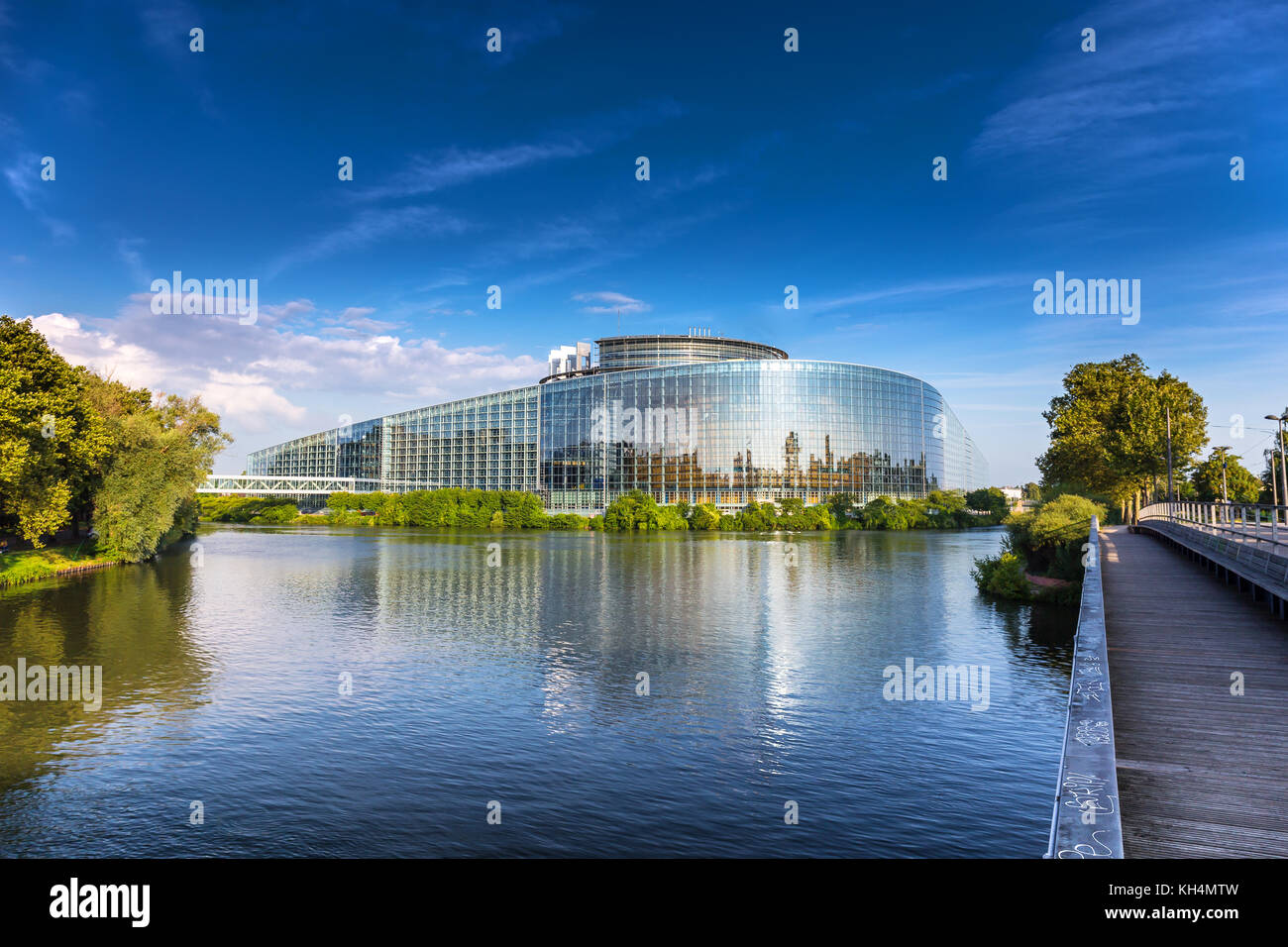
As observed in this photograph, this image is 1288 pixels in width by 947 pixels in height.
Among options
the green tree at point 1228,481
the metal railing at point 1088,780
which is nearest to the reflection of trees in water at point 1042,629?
the metal railing at point 1088,780

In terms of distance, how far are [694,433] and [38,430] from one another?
4781 inches

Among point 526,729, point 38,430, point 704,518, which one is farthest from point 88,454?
point 704,518

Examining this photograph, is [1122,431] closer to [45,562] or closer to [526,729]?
[526,729]

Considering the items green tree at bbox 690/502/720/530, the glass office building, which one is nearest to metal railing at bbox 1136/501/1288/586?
green tree at bbox 690/502/720/530

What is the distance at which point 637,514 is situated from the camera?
140 metres

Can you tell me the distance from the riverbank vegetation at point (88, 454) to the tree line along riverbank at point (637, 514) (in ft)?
211

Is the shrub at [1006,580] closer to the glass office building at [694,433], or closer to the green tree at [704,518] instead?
the green tree at [704,518]

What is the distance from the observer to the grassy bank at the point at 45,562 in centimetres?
5178

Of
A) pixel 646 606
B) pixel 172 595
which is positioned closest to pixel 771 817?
pixel 646 606

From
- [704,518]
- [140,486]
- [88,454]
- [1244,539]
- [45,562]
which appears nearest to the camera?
[1244,539]

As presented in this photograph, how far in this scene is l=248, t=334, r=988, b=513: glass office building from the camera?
157 m

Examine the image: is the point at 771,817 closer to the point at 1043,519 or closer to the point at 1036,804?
the point at 1036,804

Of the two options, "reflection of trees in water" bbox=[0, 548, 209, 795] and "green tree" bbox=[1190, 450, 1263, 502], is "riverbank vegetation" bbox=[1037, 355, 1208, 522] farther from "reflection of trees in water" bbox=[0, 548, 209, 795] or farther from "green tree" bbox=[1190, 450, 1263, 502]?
"reflection of trees in water" bbox=[0, 548, 209, 795]
